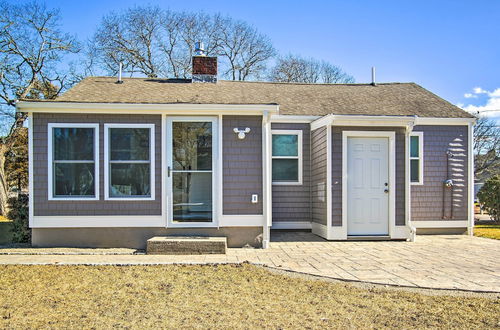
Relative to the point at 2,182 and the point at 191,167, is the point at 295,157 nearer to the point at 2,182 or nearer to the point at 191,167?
the point at 191,167

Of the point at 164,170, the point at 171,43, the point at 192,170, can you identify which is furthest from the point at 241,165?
the point at 171,43

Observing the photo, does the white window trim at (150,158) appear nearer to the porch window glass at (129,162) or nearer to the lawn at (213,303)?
the porch window glass at (129,162)

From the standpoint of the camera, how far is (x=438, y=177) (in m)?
10.0

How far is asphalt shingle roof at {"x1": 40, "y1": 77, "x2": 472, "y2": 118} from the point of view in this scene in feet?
28.8

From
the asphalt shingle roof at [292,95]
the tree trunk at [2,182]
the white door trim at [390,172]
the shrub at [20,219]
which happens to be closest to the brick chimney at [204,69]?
the asphalt shingle roof at [292,95]

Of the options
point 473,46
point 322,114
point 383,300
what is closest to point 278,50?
point 473,46

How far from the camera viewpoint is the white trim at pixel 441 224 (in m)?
9.89

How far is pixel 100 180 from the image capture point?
291 inches

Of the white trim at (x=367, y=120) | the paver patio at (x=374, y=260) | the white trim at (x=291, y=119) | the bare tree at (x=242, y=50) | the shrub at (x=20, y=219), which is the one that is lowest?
the paver patio at (x=374, y=260)

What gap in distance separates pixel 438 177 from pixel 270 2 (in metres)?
7.57

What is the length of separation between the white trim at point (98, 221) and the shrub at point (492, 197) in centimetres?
1111

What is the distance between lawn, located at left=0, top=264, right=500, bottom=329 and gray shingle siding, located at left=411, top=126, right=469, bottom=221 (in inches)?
237

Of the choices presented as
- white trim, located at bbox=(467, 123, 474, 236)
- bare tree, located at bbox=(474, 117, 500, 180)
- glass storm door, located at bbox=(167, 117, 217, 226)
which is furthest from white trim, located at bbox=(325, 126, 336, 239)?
bare tree, located at bbox=(474, 117, 500, 180)

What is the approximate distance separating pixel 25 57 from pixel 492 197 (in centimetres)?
1969
